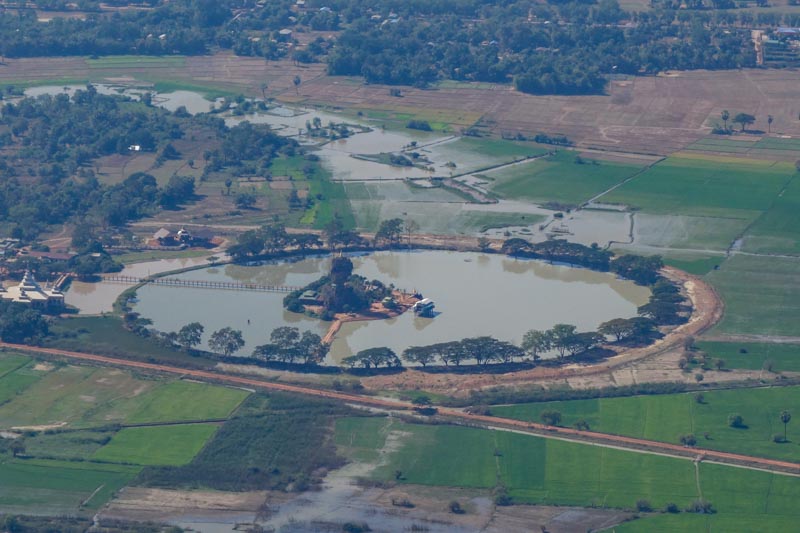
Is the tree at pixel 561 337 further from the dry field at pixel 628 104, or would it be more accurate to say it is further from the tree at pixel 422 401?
the dry field at pixel 628 104

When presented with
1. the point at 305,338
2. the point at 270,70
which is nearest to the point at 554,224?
the point at 305,338

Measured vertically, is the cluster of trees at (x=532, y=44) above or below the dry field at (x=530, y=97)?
above

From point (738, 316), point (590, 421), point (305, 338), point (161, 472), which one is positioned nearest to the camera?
point (161, 472)

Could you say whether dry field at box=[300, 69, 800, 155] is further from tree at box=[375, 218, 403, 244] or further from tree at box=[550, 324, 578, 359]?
tree at box=[550, 324, 578, 359]

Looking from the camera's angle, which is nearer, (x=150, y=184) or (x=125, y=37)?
(x=150, y=184)

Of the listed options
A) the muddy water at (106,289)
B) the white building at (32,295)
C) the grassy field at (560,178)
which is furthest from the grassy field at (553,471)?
the grassy field at (560,178)

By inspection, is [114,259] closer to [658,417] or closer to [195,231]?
[195,231]

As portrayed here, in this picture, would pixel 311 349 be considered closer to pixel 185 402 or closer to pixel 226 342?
pixel 226 342
